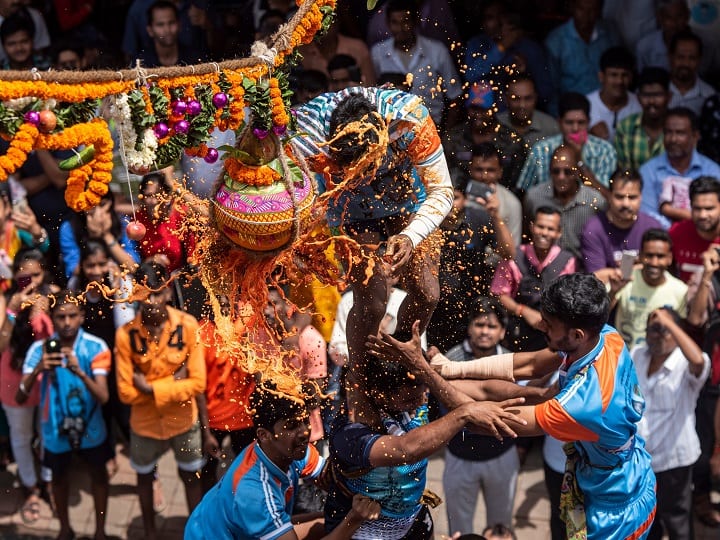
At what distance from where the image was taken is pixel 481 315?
272 inches

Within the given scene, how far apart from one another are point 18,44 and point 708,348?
5.53 metres

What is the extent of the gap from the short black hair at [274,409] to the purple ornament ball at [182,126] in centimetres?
154

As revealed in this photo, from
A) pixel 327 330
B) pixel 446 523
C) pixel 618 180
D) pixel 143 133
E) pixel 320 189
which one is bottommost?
pixel 446 523

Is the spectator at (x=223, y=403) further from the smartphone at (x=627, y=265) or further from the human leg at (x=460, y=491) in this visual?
the smartphone at (x=627, y=265)

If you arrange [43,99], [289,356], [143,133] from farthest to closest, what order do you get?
[289,356], [143,133], [43,99]

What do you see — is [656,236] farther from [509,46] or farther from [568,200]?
[509,46]

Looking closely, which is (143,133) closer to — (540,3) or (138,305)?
(138,305)

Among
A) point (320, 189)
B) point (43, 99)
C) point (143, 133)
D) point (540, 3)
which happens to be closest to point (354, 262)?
point (320, 189)

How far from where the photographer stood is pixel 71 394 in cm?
716

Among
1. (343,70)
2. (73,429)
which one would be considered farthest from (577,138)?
(73,429)

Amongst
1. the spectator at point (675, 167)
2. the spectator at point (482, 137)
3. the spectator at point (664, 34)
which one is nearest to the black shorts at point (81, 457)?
the spectator at point (482, 137)

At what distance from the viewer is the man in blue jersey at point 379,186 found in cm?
529

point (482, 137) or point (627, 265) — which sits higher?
point (482, 137)

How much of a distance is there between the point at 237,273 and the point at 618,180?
3.24 metres
